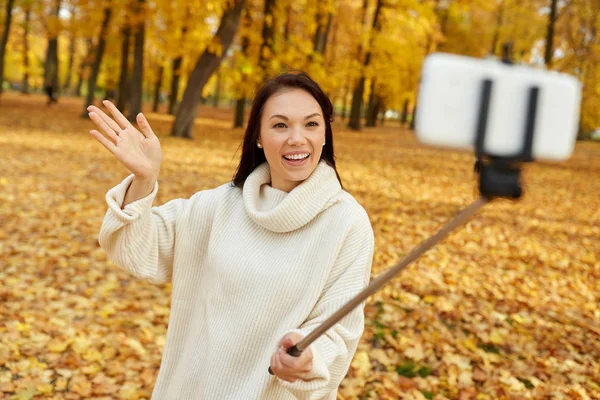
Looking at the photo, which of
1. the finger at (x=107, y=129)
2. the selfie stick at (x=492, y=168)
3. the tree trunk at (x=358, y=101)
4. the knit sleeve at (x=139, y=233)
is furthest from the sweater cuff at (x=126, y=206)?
the tree trunk at (x=358, y=101)

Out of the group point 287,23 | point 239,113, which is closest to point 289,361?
point 239,113

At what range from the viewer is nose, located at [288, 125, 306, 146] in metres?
1.92

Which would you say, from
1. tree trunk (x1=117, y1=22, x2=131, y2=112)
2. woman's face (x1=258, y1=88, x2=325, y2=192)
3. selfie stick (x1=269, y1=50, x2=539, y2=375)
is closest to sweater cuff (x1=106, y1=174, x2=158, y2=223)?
woman's face (x1=258, y1=88, x2=325, y2=192)

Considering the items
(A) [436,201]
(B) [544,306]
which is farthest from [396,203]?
(B) [544,306]

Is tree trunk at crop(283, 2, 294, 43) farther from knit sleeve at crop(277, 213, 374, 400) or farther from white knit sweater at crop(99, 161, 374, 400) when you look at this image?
knit sleeve at crop(277, 213, 374, 400)

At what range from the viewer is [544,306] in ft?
17.9

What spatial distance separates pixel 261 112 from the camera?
6.81 feet

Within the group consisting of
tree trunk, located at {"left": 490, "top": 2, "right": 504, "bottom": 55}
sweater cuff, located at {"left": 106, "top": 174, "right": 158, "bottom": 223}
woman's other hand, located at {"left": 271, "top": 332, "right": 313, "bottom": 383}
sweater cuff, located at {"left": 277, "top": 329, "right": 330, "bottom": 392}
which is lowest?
sweater cuff, located at {"left": 277, "top": 329, "right": 330, "bottom": 392}

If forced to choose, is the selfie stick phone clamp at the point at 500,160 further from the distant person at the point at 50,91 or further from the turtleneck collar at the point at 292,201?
the distant person at the point at 50,91

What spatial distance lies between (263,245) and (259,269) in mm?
91

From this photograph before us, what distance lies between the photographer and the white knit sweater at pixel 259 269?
6.10ft

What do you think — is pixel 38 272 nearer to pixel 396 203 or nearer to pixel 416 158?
pixel 396 203

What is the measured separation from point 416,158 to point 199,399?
15484mm

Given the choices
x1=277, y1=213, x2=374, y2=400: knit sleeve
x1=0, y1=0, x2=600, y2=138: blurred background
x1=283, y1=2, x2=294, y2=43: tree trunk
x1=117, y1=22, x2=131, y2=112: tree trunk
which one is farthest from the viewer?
x1=117, y1=22, x2=131, y2=112: tree trunk
